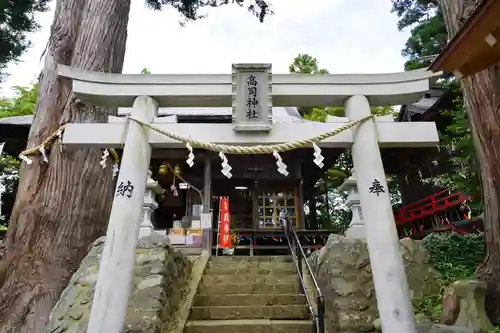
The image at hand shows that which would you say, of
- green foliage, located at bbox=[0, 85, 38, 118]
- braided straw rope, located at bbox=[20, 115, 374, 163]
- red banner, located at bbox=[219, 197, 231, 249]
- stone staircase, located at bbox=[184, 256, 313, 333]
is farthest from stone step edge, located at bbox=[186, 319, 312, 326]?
green foliage, located at bbox=[0, 85, 38, 118]

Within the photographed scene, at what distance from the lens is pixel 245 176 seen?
1047 cm

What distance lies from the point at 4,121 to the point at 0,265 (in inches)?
285

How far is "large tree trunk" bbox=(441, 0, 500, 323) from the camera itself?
3711mm

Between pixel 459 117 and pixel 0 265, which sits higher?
pixel 459 117

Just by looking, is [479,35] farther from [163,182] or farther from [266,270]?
[163,182]

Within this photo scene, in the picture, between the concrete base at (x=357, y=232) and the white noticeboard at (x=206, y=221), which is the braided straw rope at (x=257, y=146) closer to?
the concrete base at (x=357, y=232)

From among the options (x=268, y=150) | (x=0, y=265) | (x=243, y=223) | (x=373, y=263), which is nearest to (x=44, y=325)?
(x=0, y=265)

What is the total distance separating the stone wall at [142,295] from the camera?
3.93 m

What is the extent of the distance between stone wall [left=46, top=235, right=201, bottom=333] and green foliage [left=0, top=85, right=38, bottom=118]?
1160cm

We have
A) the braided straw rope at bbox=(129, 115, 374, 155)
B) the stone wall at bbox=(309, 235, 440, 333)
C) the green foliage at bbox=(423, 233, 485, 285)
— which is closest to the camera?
the braided straw rope at bbox=(129, 115, 374, 155)

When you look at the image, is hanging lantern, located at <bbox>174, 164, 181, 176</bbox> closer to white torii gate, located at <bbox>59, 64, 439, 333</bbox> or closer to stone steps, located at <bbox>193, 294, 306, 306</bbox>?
stone steps, located at <bbox>193, 294, 306, 306</bbox>

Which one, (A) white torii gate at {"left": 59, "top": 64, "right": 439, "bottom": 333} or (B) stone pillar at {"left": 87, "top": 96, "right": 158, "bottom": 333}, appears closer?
(B) stone pillar at {"left": 87, "top": 96, "right": 158, "bottom": 333}

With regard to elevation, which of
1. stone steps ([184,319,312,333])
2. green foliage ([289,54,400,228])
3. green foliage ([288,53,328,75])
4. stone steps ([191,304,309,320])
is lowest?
stone steps ([184,319,312,333])

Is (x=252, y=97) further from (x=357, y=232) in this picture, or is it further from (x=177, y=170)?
(x=177, y=170)
